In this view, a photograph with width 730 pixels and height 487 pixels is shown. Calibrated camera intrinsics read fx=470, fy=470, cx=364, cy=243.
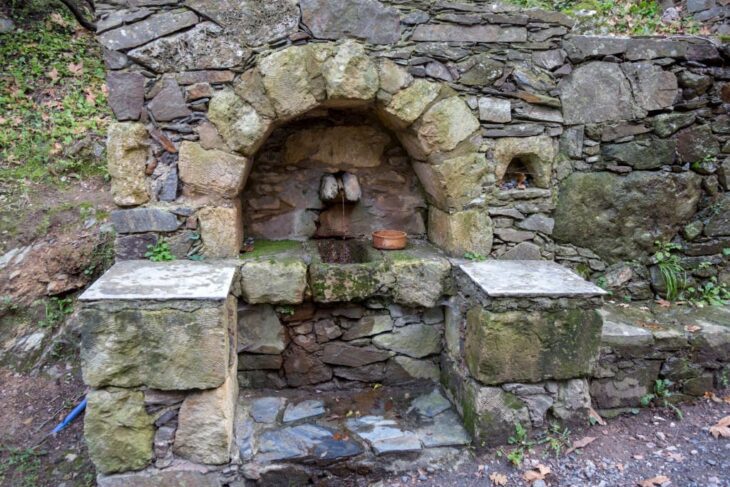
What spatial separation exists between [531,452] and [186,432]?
190cm

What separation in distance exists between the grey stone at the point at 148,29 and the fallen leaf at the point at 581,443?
333 cm

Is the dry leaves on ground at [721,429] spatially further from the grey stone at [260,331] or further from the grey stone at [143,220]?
→ the grey stone at [143,220]

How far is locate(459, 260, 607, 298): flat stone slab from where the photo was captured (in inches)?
102

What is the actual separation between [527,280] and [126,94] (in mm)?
2639

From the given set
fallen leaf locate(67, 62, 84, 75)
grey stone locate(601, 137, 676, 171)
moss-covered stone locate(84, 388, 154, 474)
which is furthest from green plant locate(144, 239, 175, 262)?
fallen leaf locate(67, 62, 84, 75)

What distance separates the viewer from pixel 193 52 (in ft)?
9.25

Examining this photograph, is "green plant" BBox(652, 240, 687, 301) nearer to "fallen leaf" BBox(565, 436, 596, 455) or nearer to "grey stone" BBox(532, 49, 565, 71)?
A: "fallen leaf" BBox(565, 436, 596, 455)

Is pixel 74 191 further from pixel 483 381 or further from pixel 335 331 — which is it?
pixel 483 381

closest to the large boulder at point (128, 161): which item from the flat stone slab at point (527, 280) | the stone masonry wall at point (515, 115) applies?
the stone masonry wall at point (515, 115)

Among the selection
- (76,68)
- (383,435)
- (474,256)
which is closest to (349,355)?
(383,435)

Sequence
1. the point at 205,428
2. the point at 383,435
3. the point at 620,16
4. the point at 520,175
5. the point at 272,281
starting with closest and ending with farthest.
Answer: the point at 205,428, the point at 383,435, the point at 272,281, the point at 520,175, the point at 620,16

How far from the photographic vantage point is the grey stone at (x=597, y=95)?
10.5ft

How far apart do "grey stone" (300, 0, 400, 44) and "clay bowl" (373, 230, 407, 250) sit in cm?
130

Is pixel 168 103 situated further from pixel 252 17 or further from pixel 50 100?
pixel 50 100
